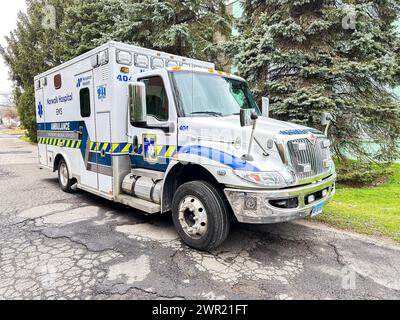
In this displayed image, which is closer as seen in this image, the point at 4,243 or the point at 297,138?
the point at 297,138

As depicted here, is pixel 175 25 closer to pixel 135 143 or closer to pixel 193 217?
pixel 135 143

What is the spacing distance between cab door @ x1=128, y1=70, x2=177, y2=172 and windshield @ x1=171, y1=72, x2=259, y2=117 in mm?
169

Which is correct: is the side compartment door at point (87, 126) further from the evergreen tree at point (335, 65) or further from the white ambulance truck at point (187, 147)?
the evergreen tree at point (335, 65)

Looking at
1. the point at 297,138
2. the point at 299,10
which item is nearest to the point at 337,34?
the point at 299,10

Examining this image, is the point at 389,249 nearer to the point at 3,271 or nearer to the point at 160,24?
the point at 3,271

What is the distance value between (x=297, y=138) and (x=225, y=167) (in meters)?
0.98

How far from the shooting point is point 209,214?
12.1 feet

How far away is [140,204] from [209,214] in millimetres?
1387

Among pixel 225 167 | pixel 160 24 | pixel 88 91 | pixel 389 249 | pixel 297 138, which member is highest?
pixel 160 24

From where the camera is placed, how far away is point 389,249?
13.2 ft

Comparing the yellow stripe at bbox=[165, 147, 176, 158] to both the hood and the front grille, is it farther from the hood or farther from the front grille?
the front grille

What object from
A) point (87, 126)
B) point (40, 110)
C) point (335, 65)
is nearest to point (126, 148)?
point (87, 126)

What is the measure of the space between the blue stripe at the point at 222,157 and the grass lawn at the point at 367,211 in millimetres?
2468
